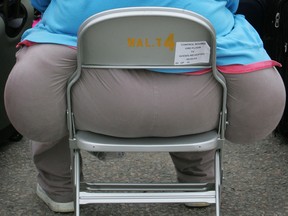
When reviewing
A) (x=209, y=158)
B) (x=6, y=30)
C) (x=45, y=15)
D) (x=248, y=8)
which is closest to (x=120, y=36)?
(x=45, y=15)

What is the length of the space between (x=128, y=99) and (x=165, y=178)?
1.09 meters

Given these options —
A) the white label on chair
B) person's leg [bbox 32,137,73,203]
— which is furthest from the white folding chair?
person's leg [bbox 32,137,73,203]

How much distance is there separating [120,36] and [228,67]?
0.38m

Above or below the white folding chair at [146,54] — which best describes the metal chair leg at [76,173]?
below

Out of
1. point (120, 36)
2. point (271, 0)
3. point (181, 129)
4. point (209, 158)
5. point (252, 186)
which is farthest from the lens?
point (271, 0)

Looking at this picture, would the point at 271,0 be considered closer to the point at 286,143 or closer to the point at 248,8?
the point at 248,8

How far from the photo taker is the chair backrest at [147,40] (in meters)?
1.75

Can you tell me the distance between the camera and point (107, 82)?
1.87 meters

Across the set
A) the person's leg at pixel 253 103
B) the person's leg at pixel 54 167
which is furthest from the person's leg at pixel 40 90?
the person's leg at pixel 253 103

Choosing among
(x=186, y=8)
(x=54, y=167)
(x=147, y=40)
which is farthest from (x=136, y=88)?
(x=54, y=167)

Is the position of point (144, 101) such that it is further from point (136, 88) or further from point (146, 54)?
point (146, 54)

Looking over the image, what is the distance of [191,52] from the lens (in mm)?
1831

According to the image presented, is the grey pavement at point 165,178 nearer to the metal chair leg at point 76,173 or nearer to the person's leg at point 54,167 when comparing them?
the person's leg at point 54,167

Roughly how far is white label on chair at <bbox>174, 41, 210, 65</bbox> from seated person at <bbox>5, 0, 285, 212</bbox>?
6 cm
